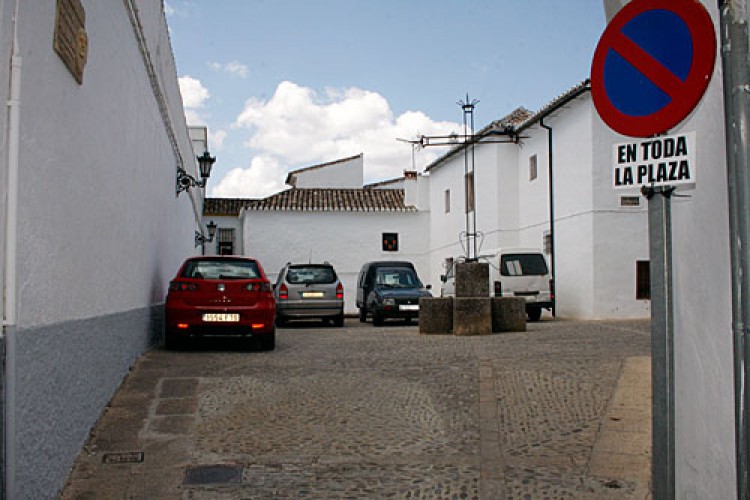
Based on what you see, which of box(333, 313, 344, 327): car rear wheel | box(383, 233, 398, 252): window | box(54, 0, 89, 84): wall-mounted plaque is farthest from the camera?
box(383, 233, 398, 252): window

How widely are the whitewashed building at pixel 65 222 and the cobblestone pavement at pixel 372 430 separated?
0.48m

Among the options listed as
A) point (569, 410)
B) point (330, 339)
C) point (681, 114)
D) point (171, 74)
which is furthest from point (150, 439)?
point (171, 74)

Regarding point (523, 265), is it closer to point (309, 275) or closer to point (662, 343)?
point (309, 275)

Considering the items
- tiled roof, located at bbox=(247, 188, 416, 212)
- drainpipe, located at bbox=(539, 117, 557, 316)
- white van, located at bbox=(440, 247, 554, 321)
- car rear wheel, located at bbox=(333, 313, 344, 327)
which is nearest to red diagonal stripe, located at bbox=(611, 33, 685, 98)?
car rear wheel, located at bbox=(333, 313, 344, 327)

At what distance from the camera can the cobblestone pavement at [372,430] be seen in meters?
5.37

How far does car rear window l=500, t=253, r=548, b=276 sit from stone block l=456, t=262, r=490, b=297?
5.98 metres

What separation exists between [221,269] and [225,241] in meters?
30.0

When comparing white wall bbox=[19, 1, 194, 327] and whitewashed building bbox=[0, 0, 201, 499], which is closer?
whitewashed building bbox=[0, 0, 201, 499]

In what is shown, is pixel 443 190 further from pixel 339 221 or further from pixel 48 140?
pixel 48 140

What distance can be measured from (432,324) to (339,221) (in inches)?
860

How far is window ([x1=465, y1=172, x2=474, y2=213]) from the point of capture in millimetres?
30156

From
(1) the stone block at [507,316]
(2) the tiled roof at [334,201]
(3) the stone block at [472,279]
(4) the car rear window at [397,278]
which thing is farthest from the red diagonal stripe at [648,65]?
(2) the tiled roof at [334,201]

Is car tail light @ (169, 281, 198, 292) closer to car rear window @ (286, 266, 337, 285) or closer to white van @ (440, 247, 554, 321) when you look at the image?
car rear window @ (286, 266, 337, 285)

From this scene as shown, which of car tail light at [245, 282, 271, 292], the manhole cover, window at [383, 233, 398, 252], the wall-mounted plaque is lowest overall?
the manhole cover
